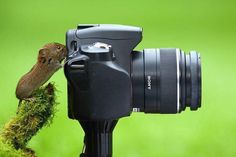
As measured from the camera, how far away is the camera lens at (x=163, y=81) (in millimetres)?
2123

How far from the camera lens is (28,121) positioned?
2.17 meters

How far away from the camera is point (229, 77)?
4664 millimetres

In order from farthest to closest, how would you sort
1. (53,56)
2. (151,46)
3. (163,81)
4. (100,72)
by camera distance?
1. (151,46)
2. (53,56)
3. (163,81)
4. (100,72)

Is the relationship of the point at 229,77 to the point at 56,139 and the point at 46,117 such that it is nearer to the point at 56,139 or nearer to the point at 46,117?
the point at 56,139

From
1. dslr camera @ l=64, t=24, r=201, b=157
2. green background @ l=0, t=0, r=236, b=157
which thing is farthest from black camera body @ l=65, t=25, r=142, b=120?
green background @ l=0, t=0, r=236, b=157

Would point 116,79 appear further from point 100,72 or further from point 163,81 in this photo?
point 163,81

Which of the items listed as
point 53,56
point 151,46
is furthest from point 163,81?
point 151,46

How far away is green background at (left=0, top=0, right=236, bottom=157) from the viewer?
3.99m

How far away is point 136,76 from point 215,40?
3.08 meters

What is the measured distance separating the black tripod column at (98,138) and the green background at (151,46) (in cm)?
166

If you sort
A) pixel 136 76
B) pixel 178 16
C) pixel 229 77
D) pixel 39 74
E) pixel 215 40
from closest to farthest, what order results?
pixel 136 76 → pixel 39 74 → pixel 229 77 → pixel 215 40 → pixel 178 16

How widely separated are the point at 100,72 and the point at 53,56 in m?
0.31

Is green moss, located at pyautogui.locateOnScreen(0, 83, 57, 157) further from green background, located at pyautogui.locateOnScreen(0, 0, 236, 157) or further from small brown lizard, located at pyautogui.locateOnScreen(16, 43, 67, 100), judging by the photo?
green background, located at pyautogui.locateOnScreen(0, 0, 236, 157)

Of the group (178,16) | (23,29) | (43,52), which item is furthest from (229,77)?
(43,52)
